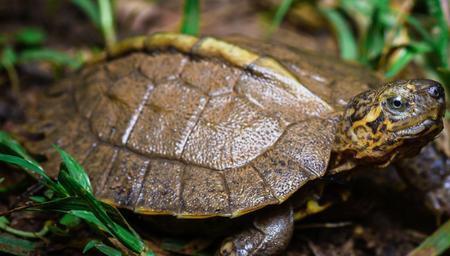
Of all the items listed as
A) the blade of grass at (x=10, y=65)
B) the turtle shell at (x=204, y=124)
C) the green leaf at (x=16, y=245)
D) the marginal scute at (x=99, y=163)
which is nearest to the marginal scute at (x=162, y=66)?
the turtle shell at (x=204, y=124)

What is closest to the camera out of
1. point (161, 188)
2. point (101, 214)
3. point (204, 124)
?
point (101, 214)

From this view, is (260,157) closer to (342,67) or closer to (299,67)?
(299,67)

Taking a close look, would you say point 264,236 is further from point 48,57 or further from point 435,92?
point 48,57

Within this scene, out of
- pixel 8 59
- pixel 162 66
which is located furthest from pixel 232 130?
pixel 8 59

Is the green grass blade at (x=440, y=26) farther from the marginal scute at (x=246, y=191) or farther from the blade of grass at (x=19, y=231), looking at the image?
the blade of grass at (x=19, y=231)

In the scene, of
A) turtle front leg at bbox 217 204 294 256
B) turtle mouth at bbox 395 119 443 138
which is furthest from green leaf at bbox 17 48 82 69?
turtle mouth at bbox 395 119 443 138

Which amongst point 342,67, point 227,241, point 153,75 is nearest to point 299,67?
point 342,67

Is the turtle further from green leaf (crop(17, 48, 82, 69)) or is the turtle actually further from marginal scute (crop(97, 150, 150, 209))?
green leaf (crop(17, 48, 82, 69))
